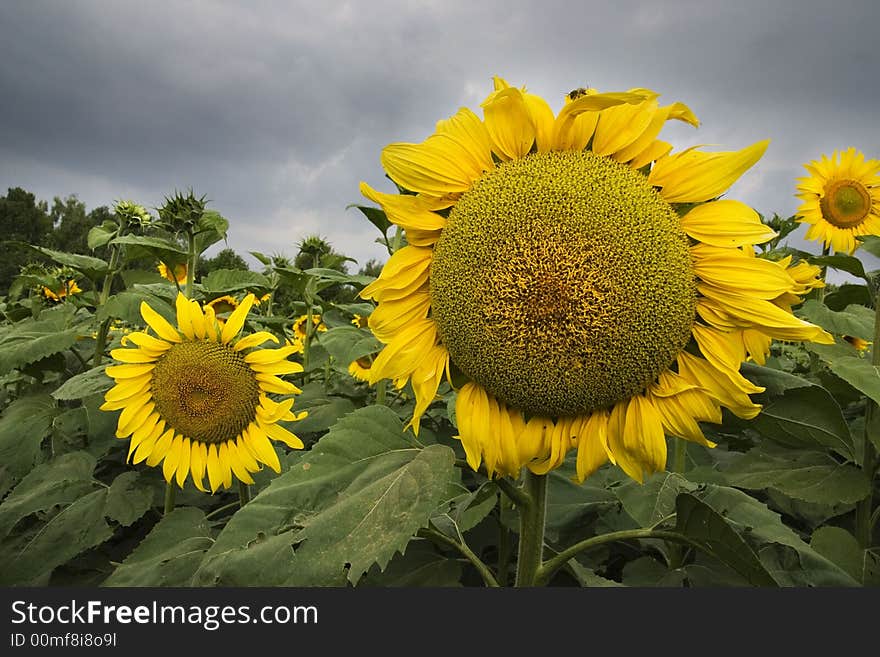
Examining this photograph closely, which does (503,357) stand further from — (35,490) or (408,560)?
(35,490)

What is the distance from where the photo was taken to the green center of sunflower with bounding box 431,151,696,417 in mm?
1320

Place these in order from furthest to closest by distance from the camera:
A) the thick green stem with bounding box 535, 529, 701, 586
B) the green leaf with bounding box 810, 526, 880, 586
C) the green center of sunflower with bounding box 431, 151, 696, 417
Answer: the green leaf with bounding box 810, 526, 880, 586 < the thick green stem with bounding box 535, 529, 701, 586 < the green center of sunflower with bounding box 431, 151, 696, 417

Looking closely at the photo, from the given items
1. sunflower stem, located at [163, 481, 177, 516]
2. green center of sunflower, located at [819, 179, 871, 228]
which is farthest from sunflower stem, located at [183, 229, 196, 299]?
green center of sunflower, located at [819, 179, 871, 228]

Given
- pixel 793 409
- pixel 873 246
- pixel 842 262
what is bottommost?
pixel 793 409

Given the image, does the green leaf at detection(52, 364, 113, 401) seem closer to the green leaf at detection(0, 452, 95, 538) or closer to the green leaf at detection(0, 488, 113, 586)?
the green leaf at detection(0, 452, 95, 538)

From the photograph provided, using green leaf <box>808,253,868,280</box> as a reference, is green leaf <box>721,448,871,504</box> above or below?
below

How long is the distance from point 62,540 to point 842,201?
597cm

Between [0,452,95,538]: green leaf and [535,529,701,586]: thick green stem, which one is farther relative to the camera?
[0,452,95,538]: green leaf

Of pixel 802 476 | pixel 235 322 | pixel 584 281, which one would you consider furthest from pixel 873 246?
pixel 235 322

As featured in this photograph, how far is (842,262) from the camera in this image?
2602mm

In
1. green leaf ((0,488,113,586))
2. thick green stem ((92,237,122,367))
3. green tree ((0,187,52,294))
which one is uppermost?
green tree ((0,187,52,294))

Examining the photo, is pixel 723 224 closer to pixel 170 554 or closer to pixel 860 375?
pixel 860 375

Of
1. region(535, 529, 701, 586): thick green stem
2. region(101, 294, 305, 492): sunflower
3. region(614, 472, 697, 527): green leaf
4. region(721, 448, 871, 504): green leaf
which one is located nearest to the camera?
region(535, 529, 701, 586): thick green stem

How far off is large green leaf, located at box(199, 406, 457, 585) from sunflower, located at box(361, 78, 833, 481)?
12 centimetres
